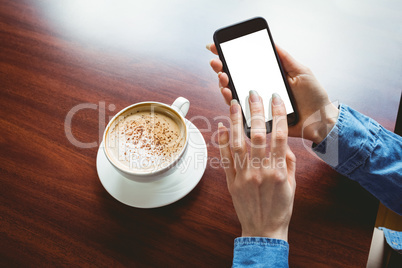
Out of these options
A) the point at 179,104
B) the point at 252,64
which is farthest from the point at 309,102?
the point at 179,104

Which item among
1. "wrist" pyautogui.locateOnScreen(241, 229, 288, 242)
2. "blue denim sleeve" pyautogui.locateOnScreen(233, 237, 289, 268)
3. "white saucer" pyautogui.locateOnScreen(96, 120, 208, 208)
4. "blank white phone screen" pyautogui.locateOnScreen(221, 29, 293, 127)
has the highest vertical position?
"blank white phone screen" pyautogui.locateOnScreen(221, 29, 293, 127)

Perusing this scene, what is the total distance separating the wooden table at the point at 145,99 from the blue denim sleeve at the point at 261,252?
0.07 m

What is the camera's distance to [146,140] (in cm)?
64

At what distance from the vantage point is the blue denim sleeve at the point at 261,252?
21.0 inches

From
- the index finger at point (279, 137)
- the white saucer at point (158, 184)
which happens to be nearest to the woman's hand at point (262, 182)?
the index finger at point (279, 137)

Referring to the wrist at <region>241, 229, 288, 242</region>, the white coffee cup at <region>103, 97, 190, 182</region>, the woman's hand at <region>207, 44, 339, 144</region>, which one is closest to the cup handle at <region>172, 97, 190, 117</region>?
the white coffee cup at <region>103, 97, 190, 182</region>

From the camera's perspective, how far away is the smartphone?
2.22 ft

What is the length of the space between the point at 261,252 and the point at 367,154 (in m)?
0.32

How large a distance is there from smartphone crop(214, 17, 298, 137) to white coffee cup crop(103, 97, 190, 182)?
5.4 inches

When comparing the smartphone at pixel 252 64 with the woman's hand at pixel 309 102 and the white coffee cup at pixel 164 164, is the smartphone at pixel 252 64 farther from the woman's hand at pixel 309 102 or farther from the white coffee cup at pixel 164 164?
the white coffee cup at pixel 164 164

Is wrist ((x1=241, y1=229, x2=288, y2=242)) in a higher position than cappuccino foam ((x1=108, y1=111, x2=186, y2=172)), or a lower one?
lower

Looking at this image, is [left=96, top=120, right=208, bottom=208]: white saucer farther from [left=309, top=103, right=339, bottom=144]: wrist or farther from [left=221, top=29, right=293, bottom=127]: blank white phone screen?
[left=309, top=103, right=339, bottom=144]: wrist

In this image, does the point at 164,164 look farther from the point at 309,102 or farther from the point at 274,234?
the point at 309,102

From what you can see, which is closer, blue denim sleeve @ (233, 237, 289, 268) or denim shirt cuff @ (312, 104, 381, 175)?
blue denim sleeve @ (233, 237, 289, 268)
